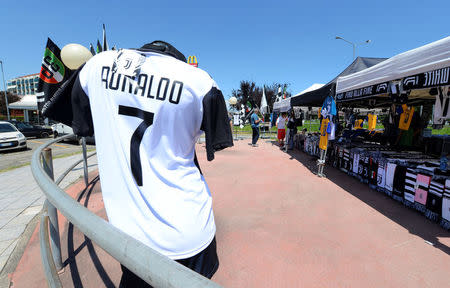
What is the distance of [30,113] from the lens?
128 feet

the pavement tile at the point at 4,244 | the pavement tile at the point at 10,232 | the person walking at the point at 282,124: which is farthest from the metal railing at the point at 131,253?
the person walking at the point at 282,124

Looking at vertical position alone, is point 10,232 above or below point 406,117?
below

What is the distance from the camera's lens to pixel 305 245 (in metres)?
2.60

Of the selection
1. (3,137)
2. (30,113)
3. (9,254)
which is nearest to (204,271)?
(9,254)

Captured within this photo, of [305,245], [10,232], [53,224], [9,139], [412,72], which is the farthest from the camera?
[9,139]

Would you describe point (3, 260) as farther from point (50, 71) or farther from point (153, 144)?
point (153, 144)

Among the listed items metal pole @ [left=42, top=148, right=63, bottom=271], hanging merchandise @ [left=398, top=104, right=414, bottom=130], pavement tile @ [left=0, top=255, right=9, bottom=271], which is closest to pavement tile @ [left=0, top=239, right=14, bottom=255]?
pavement tile @ [left=0, top=255, right=9, bottom=271]

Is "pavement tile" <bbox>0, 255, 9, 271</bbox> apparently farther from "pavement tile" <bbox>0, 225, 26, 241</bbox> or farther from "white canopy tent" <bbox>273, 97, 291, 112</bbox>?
"white canopy tent" <bbox>273, 97, 291, 112</bbox>

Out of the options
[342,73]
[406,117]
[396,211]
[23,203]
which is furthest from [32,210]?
[406,117]

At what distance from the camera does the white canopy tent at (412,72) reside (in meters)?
2.92

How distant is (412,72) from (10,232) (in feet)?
19.8

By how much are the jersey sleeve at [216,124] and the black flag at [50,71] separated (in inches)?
75.4

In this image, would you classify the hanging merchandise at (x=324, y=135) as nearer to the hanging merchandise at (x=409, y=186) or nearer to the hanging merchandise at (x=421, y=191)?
the hanging merchandise at (x=409, y=186)

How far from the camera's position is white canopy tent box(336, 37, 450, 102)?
2.92 meters
